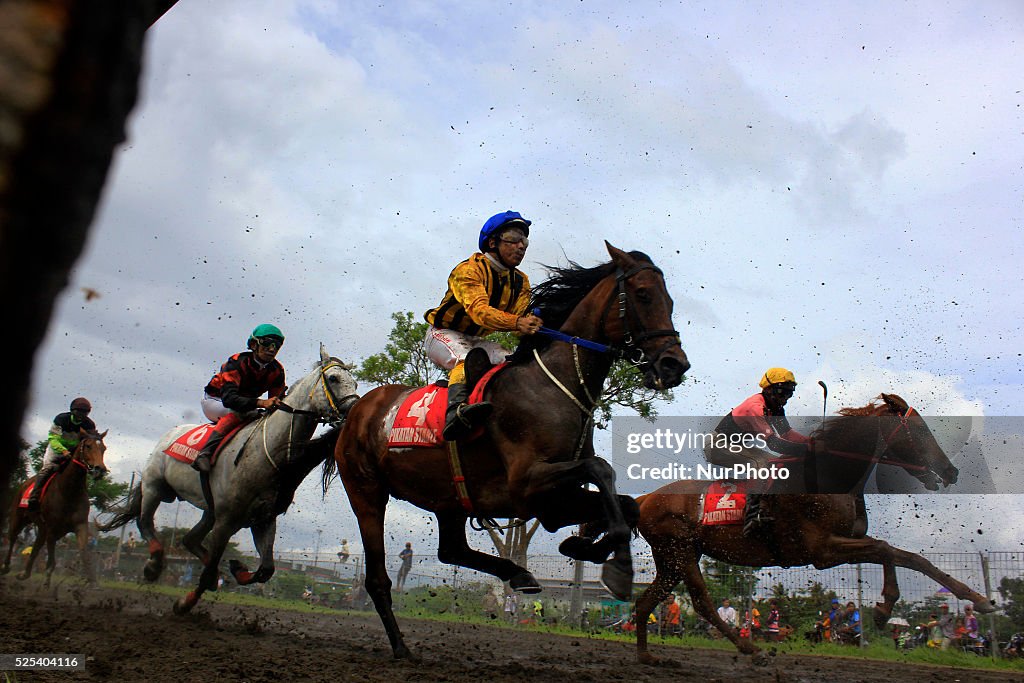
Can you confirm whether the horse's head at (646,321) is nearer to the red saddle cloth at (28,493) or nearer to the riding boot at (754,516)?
the riding boot at (754,516)

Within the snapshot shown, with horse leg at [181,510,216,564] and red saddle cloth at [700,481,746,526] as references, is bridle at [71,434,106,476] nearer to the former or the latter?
horse leg at [181,510,216,564]

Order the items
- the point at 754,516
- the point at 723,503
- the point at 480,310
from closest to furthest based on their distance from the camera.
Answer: the point at 480,310, the point at 754,516, the point at 723,503

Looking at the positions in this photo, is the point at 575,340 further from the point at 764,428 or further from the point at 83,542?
the point at 83,542

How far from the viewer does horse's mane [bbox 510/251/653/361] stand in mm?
6766

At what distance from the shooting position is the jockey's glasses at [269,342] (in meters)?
10.0

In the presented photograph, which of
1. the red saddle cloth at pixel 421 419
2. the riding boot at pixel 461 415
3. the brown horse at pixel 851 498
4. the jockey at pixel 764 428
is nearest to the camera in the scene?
the riding boot at pixel 461 415

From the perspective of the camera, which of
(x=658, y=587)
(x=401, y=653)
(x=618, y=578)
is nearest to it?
(x=618, y=578)

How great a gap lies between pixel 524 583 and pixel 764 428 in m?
4.30

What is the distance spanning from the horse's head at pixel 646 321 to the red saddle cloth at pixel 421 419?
112 centimetres

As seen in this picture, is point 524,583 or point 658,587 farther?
point 658,587

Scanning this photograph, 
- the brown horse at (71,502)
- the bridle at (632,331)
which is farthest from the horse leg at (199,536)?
the bridle at (632,331)

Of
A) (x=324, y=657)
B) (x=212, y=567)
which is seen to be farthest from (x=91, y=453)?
(x=324, y=657)

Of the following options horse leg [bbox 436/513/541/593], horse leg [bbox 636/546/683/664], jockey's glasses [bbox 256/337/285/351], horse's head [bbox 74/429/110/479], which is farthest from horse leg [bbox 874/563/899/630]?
horse's head [bbox 74/429/110/479]

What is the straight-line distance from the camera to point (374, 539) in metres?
7.82
